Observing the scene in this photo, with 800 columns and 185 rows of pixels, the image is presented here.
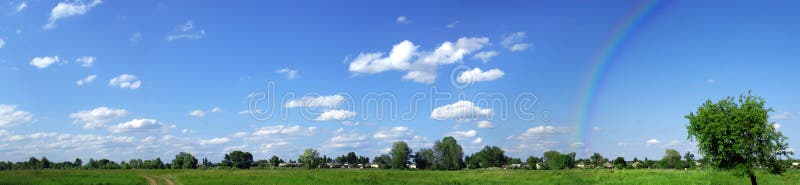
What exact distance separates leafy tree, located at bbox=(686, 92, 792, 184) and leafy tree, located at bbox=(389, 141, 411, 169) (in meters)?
134

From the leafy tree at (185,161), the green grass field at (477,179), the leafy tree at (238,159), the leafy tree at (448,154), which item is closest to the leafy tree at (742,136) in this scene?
the green grass field at (477,179)

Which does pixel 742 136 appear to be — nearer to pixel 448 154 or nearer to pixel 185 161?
pixel 448 154

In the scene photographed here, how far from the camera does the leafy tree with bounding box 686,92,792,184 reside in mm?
30812

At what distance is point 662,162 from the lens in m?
169

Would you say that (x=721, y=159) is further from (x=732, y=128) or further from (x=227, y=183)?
(x=227, y=183)

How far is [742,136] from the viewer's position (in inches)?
1222

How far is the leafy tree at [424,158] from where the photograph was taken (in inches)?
6545

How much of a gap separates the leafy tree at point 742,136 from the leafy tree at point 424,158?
135059 mm

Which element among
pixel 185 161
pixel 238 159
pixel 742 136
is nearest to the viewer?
pixel 742 136

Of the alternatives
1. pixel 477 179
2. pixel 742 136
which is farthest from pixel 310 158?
pixel 742 136

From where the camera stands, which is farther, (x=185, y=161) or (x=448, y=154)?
(x=448, y=154)

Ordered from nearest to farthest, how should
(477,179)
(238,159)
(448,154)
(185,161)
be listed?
1. (477,179)
2. (185,161)
3. (448,154)
4. (238,159)

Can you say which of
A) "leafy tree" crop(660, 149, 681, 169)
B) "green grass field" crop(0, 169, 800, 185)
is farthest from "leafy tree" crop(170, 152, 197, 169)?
"leafy tree" crop(660, 149, 681, 169)

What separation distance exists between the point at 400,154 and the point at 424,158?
8.09 metres
